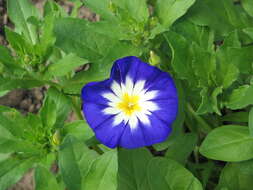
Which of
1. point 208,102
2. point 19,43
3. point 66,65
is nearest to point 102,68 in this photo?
point 66,65

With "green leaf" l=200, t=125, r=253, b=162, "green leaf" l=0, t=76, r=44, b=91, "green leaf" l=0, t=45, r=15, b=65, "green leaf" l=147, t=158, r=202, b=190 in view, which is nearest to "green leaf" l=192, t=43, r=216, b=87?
"green leaf" l=200, t=125, r=253, b=162

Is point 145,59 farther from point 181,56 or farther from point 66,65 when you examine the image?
point 66,65

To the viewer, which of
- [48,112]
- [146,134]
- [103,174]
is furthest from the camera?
[48,112]

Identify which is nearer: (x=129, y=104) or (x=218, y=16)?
(x=129, y=104)

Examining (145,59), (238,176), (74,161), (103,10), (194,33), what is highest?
(103,10)

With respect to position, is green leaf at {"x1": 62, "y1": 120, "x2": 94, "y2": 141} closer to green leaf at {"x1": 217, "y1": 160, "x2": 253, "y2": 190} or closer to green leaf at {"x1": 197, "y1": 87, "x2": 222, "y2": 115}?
green leaf at {"x1": 197, "y1": 87, "x2": 222, "y2": 115}

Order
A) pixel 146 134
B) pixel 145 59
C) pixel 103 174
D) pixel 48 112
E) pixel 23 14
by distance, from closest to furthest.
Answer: pixel 103 174, pixel 146 134, pixel 48 112, pixel 145 59, pixel 23 14
